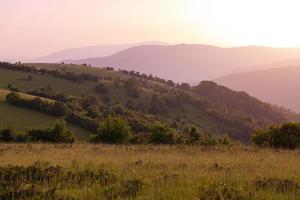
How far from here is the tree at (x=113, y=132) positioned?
45.8 meters

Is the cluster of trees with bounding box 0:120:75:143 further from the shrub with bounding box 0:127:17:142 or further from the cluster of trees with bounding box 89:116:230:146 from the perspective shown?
the cluster of trees with bounding box 89:116:230:146

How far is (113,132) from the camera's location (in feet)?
152

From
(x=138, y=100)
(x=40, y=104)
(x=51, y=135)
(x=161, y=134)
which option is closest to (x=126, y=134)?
(x=161, y=134)

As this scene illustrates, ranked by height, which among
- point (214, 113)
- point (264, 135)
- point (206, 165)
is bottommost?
point (214, 113)

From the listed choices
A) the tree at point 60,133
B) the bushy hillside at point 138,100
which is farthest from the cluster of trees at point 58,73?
the tree at point 60,133

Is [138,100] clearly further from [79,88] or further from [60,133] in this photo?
[60,133]

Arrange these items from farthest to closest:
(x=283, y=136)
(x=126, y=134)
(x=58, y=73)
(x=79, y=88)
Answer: (x=58, y=73)
(x=79, y=88)
(x=126, y=134)
(x=283, y=136)

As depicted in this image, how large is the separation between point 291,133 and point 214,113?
402ft

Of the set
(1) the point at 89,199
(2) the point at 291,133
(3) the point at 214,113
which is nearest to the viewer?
(1) the point at 89,199

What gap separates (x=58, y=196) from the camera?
9.91 m

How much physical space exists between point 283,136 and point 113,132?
19671 millimetres

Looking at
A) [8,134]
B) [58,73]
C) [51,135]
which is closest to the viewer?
[51,135]

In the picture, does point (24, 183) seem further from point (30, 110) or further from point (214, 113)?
point (214, 113)

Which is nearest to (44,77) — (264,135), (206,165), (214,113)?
(214,113)
